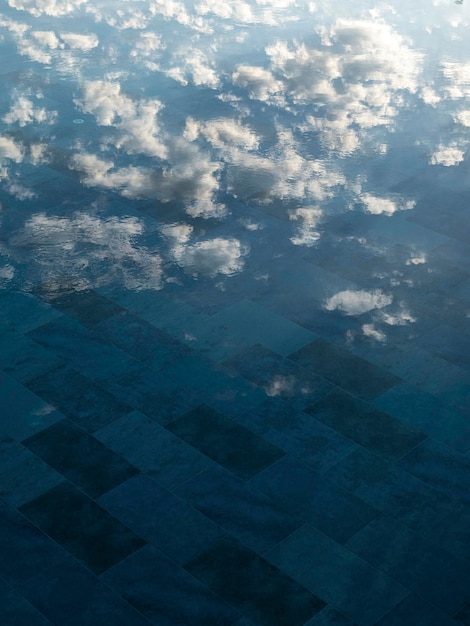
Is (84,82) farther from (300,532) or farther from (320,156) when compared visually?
(300,532)

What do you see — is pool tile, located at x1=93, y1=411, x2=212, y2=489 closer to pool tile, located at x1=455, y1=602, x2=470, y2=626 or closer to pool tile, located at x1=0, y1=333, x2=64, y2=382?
pool tile, located at x1=0, y1=333, x2=64, y2=382

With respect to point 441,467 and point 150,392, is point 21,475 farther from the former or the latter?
point 441,467

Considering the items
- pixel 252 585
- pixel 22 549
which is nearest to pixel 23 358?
pixel 22 549

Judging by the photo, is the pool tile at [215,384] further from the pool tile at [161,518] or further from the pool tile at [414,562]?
the pool tile at [414,562]

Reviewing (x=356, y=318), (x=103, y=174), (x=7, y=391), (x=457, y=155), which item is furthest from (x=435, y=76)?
(x=7, y=391)

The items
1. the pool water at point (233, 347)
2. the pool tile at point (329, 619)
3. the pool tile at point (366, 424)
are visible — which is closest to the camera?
the pool tile at point (329, 619)

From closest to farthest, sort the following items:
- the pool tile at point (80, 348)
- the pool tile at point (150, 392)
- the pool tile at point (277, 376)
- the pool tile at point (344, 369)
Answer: the pool tile at point (150, 392), the pool tile at point (277, 376), the pool tile at point (344, 369), the pool tile at point (80, 348)

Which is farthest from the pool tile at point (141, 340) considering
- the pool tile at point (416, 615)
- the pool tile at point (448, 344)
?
the pool tile at point (416, 615)
